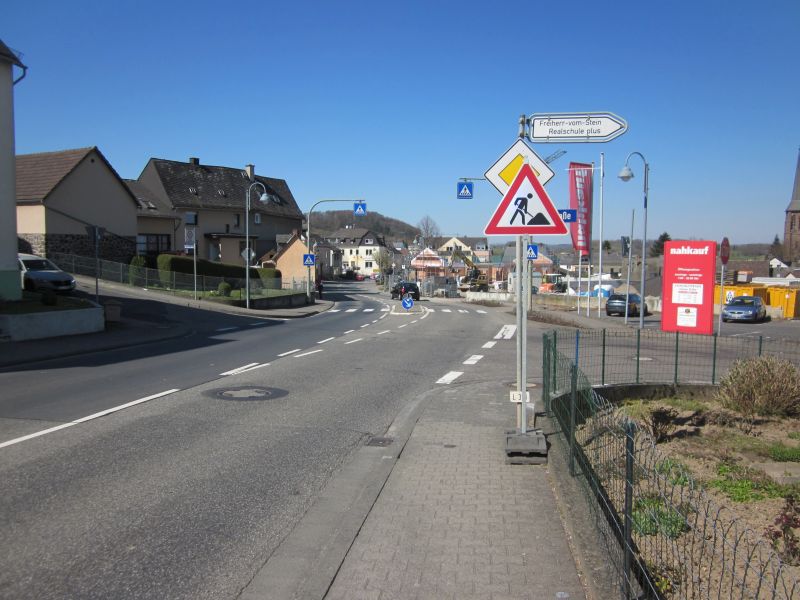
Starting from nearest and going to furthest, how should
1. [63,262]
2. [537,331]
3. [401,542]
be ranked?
[401,542] < [537,331] < [63,262]

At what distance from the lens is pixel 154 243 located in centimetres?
5472

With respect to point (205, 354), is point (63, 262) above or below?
above

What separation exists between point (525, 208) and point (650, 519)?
128 inches

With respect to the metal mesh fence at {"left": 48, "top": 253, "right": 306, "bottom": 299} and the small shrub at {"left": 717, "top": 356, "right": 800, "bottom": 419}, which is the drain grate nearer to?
the small shrub at {"left": 717, "top": 356, "right": 800, "bottom": 419}

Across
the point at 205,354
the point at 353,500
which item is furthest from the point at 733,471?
the point at 205,354

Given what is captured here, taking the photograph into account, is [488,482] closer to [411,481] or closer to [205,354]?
[411,481]

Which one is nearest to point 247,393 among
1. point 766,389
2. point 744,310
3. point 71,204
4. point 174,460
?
point 174,460

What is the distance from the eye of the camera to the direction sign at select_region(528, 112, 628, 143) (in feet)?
23.7

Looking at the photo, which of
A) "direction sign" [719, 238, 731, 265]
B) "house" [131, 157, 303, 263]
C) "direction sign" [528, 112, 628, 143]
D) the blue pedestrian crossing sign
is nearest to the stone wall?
"house" [131, 157, 303, 263]

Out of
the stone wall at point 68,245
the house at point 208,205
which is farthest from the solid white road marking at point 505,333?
the house at point 208,205

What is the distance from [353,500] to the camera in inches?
232

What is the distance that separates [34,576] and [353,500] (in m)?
2.53

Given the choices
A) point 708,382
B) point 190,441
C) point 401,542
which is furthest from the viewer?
point 708,382

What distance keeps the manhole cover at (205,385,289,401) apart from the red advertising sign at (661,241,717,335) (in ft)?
44.1
